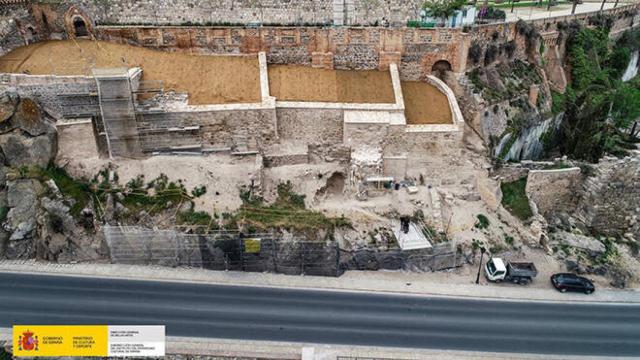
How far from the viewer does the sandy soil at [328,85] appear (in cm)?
3391

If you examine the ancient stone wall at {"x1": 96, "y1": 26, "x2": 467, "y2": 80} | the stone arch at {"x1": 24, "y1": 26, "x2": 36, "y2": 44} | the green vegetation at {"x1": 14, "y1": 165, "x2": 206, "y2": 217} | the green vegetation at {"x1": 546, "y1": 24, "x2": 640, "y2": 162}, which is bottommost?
the green vegetation at {"x1": 14, "y1": 165, "x2": 206, "y2": 217}

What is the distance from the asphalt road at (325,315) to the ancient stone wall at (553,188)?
32.1ft

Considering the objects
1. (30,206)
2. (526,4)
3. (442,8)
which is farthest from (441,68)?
(526,4)

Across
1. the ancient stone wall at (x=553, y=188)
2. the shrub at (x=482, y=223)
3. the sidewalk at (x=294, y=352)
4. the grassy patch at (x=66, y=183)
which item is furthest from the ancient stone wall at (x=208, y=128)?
the ancient stone wall at (x=553, y=188)

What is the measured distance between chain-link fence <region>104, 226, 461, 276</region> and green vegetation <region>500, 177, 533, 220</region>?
10.5m

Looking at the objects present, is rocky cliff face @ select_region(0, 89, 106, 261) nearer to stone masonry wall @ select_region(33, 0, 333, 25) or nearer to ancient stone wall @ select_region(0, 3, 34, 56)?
ancient stone wall @ select_region(0, 3, 34, 56)

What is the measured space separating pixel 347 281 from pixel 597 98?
31026mm

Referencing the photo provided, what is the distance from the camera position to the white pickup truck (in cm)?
2866

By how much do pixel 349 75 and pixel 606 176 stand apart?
20.1 m

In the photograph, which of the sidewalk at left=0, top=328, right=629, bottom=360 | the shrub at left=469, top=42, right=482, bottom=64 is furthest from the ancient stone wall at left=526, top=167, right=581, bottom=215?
the sidewalk at left=0, top=328, right=629, bottom=360

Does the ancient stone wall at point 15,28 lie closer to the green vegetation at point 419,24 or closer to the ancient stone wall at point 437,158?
the ancient stone wall at point 437,158

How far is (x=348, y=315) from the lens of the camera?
25734 mm

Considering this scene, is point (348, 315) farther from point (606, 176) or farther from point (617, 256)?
point (606, 176)

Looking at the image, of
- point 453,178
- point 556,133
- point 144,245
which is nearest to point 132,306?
point 144,245
